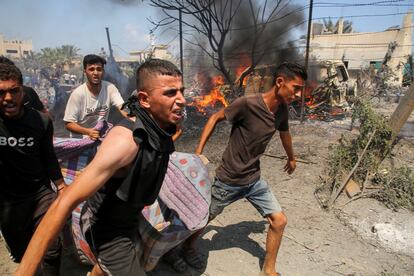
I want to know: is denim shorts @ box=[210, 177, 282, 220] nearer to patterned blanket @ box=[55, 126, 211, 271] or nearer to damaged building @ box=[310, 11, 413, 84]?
patterned blanket @ box=[55, 126, 211, 271]

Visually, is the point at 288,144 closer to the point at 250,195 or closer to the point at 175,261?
the point at 250,195

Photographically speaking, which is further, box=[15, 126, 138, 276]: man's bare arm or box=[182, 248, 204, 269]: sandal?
box=[182, 248, 204, 269]: sandal

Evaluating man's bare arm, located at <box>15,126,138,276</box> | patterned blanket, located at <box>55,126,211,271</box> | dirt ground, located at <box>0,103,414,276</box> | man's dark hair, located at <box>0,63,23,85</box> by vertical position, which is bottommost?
dirt ground, located at <box>0,103,414,276</box>

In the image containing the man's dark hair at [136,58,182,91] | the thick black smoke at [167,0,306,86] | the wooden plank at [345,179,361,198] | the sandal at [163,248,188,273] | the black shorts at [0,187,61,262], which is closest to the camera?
the man's dark hair at [136,58,182,91]

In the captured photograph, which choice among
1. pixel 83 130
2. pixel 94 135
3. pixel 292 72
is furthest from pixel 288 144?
pixel 83 130

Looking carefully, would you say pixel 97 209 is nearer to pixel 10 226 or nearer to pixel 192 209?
pixel 10 226

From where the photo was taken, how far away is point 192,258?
3.00m

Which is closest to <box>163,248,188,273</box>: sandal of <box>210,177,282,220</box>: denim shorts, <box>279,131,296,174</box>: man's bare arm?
<box>210,177,282,220</box>: denim shorts

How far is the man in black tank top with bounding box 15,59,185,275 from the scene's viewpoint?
52.9 inches

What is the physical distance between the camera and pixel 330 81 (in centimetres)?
1080

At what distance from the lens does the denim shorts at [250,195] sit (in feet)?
9.15

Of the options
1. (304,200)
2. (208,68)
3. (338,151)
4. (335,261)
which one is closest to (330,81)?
(208,68)

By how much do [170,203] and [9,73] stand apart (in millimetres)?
1504

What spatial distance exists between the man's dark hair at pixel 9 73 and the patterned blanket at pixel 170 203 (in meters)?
0.92
